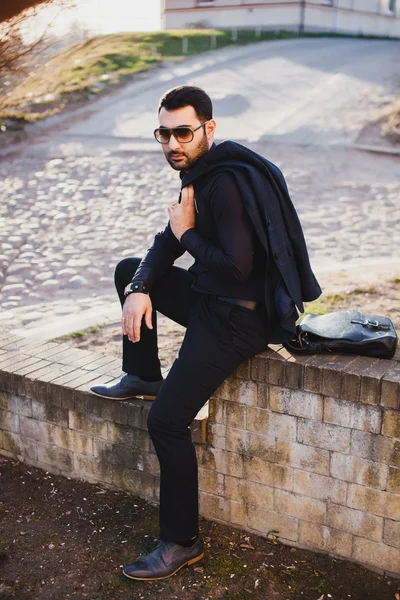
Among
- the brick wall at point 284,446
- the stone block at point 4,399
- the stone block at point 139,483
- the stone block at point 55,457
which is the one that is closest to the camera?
the brick wall at point 284,446

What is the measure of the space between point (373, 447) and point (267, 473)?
629mm

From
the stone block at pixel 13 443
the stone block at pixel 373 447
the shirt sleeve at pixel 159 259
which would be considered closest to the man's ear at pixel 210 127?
the shirt sleeve at pixel 159 259

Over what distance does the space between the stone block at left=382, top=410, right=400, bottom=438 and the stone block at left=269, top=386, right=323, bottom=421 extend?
313 millimetres

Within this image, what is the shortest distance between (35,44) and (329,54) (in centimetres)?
2644

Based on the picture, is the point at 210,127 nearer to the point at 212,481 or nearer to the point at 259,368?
the point at 259,368

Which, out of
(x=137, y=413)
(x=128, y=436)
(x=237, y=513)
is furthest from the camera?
(x=128, y=436)

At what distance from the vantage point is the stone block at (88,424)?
13.9 ft

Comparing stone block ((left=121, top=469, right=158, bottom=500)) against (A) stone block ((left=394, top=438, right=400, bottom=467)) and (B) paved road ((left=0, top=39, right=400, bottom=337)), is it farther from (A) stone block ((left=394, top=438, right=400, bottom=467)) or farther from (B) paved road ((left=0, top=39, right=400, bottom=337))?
(B) paved road ((left=0, top=39, right=400, bottom=337))

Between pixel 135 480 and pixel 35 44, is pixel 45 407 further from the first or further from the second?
pixel 35 44

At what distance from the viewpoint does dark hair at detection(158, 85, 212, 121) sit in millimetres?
3459

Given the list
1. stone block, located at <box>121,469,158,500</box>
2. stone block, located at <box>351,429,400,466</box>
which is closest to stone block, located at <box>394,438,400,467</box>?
stone block, located at <box>351,429,400,466</box>

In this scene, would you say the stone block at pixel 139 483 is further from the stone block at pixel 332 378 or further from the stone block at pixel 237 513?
the stone block at pixel 332 378

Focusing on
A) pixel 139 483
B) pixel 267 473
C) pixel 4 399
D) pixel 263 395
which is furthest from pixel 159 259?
pixel 4 399

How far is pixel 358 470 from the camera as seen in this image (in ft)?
11.1
